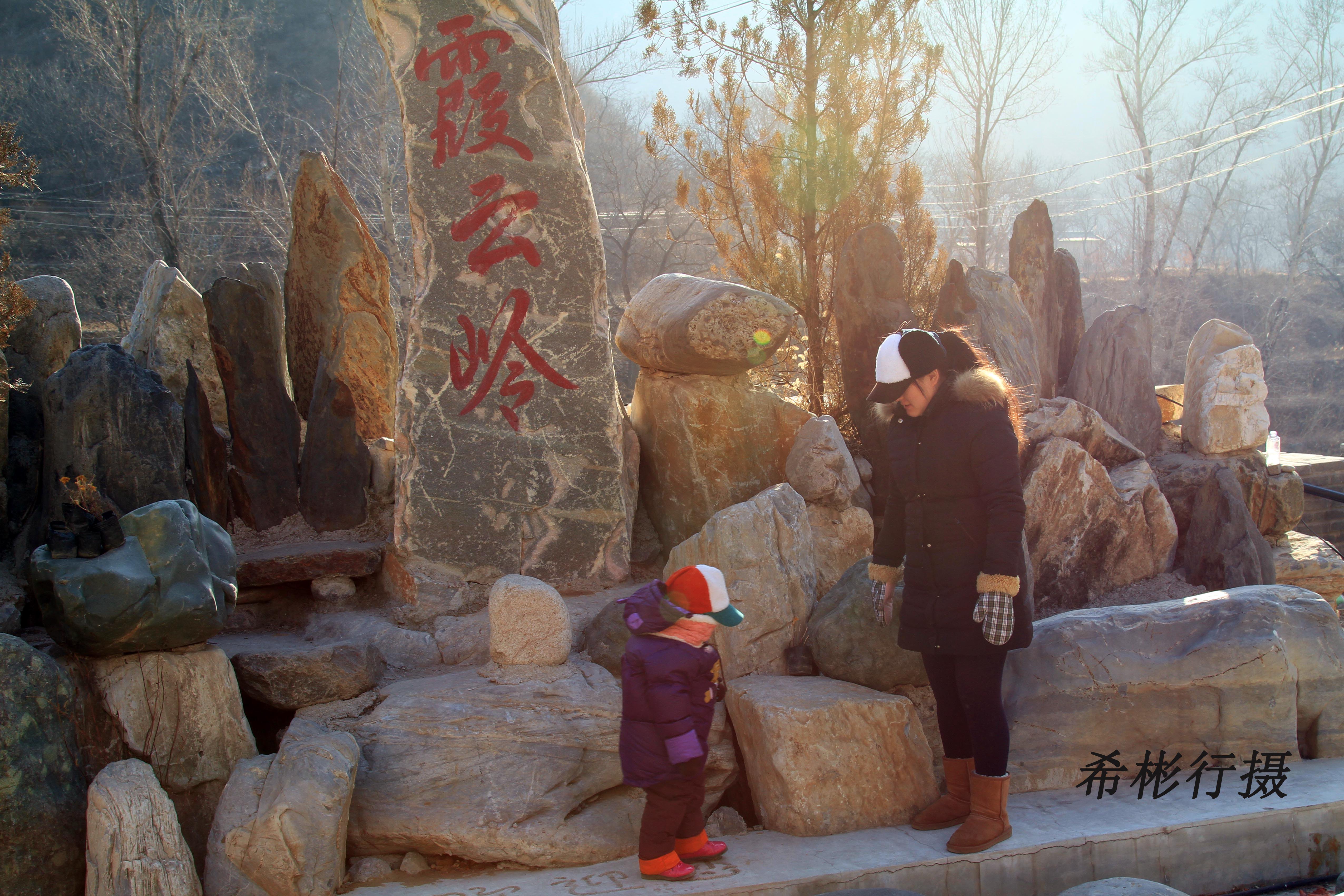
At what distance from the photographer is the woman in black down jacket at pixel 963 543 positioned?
2799 millimetres

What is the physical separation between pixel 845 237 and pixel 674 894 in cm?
527

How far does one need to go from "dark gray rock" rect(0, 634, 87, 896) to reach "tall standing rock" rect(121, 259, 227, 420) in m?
2.24

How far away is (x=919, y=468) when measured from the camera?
298 cm

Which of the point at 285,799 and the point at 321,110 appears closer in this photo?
the point at 285,799

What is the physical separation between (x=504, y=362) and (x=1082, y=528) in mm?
3040

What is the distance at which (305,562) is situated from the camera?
174 inches

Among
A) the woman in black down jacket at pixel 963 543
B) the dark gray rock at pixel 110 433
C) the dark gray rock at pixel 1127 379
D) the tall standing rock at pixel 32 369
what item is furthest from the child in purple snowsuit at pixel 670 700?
the dark gray rock at pixel 1127 379

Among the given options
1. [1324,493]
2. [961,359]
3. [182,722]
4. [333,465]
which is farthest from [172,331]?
[1324,493]

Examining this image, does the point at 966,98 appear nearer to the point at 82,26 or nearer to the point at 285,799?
the point at 82,26

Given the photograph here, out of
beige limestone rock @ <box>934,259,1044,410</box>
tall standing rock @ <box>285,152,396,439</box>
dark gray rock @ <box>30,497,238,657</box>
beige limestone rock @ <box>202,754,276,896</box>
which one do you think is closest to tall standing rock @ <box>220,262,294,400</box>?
tall standing rock @ <box>285,152,396,439</box>

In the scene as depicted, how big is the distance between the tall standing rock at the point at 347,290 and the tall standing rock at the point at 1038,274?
162 inches

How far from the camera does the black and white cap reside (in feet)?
9.61

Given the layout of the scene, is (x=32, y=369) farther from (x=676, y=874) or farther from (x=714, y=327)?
(x=676, y=874)

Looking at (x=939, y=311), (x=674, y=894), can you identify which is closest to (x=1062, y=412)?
(x=939, y=311)
